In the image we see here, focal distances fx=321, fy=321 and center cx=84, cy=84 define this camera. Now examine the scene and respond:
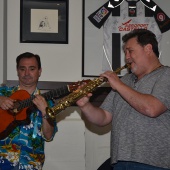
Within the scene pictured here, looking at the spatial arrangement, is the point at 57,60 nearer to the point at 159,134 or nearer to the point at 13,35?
the point at 13,35

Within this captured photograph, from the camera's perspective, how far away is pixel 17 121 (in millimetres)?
2164

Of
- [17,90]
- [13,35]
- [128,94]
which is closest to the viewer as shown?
[128,94]

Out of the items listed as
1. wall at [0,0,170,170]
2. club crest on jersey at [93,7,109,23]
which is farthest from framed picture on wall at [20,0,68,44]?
club crest on jersey at [93,7,109,23]

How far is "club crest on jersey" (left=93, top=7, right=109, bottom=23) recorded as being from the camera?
Answer: 9.05 feet

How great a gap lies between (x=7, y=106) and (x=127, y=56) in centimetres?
89

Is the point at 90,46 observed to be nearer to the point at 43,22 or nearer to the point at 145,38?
the point at 43,22

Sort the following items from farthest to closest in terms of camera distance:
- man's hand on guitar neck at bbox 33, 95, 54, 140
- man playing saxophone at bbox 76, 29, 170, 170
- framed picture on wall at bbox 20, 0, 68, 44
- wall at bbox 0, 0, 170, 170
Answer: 1. framed picture on wall at bbox 20, 0, 68, 44
2. wall at bbox 0, 0, 170, 170
3. man's hand on guitar neck at bbox 33, 95, 54, 140
4. man playing saxophone at bbox 76, 29, 170, 170

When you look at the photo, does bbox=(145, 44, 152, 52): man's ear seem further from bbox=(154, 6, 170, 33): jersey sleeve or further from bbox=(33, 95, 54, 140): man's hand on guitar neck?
bbox=(154, 6, 170, 33): jersey sleeve

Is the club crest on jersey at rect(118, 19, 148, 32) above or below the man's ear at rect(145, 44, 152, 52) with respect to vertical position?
above

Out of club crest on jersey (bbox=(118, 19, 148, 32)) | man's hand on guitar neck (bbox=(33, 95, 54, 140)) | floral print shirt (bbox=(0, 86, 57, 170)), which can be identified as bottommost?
floral print shirt (bbox=(0, 86, 57, 170))

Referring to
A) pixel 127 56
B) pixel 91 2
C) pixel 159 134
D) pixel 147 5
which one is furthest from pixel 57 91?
pixel 147 5

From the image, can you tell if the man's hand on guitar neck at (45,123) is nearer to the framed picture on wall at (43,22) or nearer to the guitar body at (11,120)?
the guitar body at (11,120)

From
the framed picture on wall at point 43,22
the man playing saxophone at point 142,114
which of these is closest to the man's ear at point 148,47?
the man playing saxophone at point 142,114

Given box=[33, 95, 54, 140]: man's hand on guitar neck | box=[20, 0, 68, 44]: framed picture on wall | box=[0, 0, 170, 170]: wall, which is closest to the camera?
box=[33, 95, 54, 140]: man's hand on guitar neck
